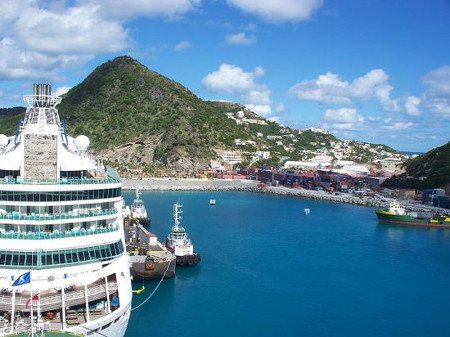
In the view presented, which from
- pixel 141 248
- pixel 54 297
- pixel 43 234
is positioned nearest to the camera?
pixel 54 297

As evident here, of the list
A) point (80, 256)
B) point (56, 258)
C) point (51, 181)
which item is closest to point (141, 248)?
point (51, 181)

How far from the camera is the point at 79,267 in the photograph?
2178cm

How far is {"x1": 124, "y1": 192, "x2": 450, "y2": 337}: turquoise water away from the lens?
3272 cm

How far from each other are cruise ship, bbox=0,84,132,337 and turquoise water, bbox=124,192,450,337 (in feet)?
27.0

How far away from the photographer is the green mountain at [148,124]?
139 metres

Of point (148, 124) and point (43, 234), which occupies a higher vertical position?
point (148, 124)

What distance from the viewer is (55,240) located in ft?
70.2

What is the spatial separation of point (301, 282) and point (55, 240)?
26.0 m

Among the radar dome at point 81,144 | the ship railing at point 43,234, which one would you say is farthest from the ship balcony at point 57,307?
the radar dome at point 81,144

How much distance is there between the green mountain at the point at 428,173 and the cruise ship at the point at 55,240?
96799 millimetres

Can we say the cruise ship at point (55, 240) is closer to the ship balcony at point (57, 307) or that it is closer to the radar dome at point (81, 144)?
the ship balcony at point (57, 307)

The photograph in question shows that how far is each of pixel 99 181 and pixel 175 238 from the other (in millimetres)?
23231

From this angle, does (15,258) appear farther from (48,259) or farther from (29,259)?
(48,259)

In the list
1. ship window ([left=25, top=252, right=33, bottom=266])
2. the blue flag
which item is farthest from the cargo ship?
the blue flag
